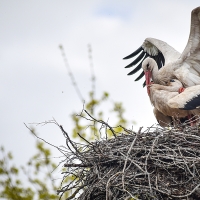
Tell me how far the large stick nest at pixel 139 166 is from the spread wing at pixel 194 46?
214 cm

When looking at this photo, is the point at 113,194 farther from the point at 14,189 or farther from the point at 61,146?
the point at 14,189

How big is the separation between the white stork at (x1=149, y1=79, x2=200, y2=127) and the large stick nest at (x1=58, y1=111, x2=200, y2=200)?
4.27 ft

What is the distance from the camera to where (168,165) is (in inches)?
274

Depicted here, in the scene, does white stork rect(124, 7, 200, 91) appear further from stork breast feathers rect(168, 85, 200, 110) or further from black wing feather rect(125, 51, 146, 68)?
black wing feather rect(125, 51, 146, 68)

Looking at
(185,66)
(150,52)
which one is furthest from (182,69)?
(150,52)

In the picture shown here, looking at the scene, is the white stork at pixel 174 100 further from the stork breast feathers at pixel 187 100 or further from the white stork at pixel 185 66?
the white stork at pixel 185 66

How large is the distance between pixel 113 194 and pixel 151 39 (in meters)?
4.83

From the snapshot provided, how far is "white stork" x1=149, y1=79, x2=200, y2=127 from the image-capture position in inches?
352

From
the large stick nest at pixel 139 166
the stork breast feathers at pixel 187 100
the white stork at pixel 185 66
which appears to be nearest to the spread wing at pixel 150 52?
the white stork at pixel 185 66

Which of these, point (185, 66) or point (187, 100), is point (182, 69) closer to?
point (185, 66)

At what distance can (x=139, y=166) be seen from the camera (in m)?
6.96

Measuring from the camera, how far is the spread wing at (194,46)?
368 inches

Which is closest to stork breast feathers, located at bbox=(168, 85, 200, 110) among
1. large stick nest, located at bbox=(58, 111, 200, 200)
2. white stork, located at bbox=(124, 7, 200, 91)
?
white stork, located at bbox=(124, 7, 200, 91)

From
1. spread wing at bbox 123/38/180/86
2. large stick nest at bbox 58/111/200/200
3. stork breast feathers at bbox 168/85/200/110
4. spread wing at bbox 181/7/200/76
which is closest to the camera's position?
large stick nest at bbox 58/111/200/200
